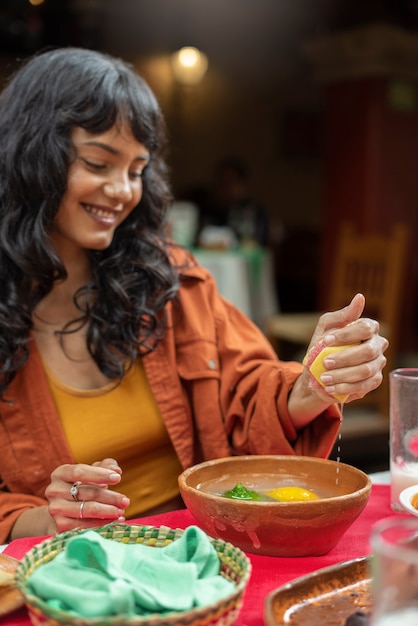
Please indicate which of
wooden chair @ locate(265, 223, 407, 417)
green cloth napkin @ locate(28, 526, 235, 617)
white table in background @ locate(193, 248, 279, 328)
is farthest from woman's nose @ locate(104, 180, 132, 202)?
white table in background @ locate(193, 248, 279, 328)

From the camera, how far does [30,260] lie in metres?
1.45

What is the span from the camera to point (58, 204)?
1445 mm

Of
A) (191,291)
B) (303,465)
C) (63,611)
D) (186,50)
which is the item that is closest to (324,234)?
(186,50)

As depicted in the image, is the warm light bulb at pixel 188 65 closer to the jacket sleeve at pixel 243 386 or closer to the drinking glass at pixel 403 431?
the jacket sleeve at pixel 243 386

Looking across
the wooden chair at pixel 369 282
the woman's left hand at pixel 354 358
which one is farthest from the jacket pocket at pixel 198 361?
the wooden chair at pixel 369 282

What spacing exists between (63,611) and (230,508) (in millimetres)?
281

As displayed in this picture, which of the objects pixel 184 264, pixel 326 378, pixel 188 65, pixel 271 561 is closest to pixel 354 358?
pixel 326 378

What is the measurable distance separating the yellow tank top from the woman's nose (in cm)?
32

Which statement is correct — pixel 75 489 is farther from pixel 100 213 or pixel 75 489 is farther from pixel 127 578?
pixel 100 213

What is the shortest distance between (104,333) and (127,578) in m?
0.82

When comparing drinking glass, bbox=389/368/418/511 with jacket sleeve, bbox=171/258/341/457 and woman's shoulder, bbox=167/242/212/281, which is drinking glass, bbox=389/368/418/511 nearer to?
jacket sleeve, bbox=171/258/341/457

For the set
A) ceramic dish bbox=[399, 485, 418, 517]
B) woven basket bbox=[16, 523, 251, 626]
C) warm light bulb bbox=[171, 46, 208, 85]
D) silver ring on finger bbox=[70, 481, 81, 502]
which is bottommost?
ceramic dish bbox=[399, 485, 418, 517]

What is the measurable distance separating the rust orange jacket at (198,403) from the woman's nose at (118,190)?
0.24m

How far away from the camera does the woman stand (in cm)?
137
